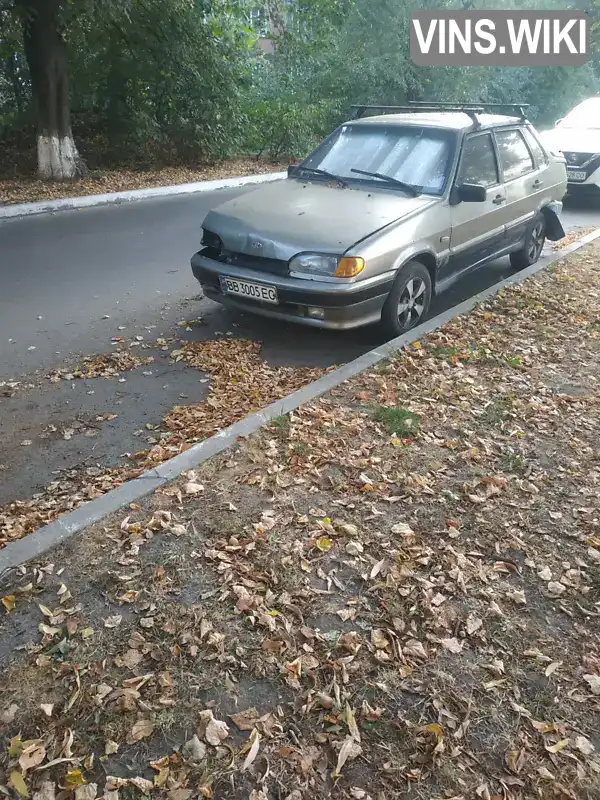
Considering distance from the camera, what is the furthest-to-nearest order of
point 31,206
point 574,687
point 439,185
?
point 31,206
point 439,185
point 574,687

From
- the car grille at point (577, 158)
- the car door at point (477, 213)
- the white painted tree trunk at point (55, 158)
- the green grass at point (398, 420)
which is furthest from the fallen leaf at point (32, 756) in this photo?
the white painted tree trunk at point (55, 158)

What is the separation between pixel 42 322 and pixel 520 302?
492cm

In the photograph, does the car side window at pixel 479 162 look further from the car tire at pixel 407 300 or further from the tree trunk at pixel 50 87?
the tree trunk at pixel 50 87

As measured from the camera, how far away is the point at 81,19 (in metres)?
14.8

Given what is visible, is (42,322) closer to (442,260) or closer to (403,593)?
(442,260)

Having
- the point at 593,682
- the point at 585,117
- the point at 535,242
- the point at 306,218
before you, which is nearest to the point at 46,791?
the point at 593,682

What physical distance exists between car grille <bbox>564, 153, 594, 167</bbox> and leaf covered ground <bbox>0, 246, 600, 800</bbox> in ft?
33.4

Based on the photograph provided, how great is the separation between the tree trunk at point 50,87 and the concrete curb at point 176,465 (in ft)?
35.5

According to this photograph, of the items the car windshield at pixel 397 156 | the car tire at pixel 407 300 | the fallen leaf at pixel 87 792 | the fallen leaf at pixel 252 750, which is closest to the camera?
the fallen leaf at pixel 87 792

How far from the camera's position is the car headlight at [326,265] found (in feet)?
18.2

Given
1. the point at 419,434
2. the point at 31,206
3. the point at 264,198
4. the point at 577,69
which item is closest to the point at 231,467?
the point at 419,434

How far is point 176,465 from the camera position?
4.09 metres

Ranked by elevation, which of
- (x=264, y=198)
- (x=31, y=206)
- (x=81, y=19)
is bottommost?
(x=31, y=206)

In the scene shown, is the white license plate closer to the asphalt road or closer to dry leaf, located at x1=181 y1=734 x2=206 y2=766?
the asphalt road
